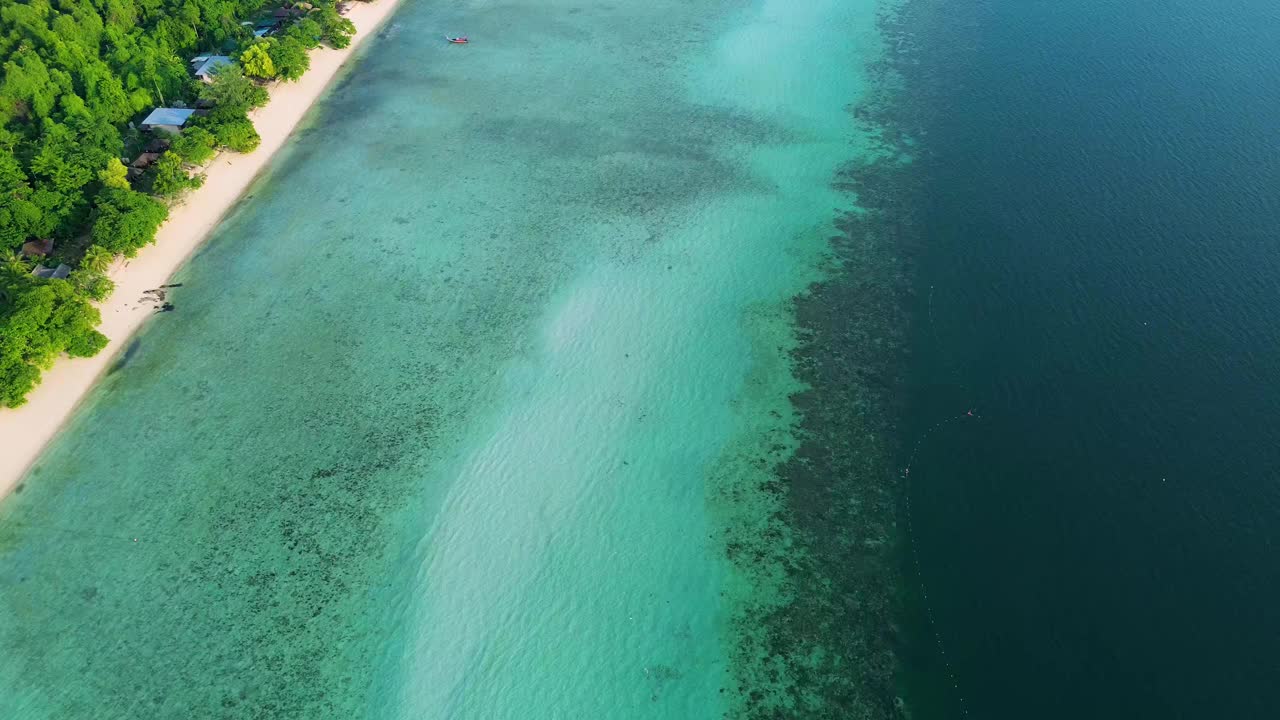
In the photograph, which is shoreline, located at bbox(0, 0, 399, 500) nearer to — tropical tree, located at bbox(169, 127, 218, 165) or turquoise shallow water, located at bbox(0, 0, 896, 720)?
turquoise shallow water, located at bbox(0, 0, 896, 720)

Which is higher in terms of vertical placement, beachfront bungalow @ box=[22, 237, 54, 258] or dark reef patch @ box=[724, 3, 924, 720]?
beachfront bungalow @ box=[22, 237, 54, 258]

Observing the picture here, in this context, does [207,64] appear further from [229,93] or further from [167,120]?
[167,120]

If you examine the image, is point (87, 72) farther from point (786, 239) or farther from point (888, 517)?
point (888, 517)

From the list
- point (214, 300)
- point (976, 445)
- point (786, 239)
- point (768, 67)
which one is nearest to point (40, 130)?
point (214, 300)

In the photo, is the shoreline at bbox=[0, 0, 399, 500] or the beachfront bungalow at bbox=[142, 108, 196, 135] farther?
the beachfront bungalow at bbox=[142, 108, 196, 135]

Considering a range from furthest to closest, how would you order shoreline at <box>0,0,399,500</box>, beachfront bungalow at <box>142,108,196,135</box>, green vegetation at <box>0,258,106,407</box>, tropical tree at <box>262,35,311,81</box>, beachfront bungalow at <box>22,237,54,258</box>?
tropical tree at <box>262,35,311,81</box>, beachfront bungalow at <box>142,108,196,135</box>, beachfront bungalow at <box>22,237,54,258</box>, shoreline at <box>0,0,399,500</box>, green vegetation at <box>0,258,106,407</box>

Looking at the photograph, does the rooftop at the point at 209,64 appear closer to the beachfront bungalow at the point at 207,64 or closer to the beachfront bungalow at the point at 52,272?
the beachfront bungalow at the point at 207,64

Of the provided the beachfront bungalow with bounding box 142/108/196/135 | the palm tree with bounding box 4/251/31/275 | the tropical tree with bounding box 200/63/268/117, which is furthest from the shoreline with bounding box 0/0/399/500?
the palm tree with bounding box 4/251/31/275
